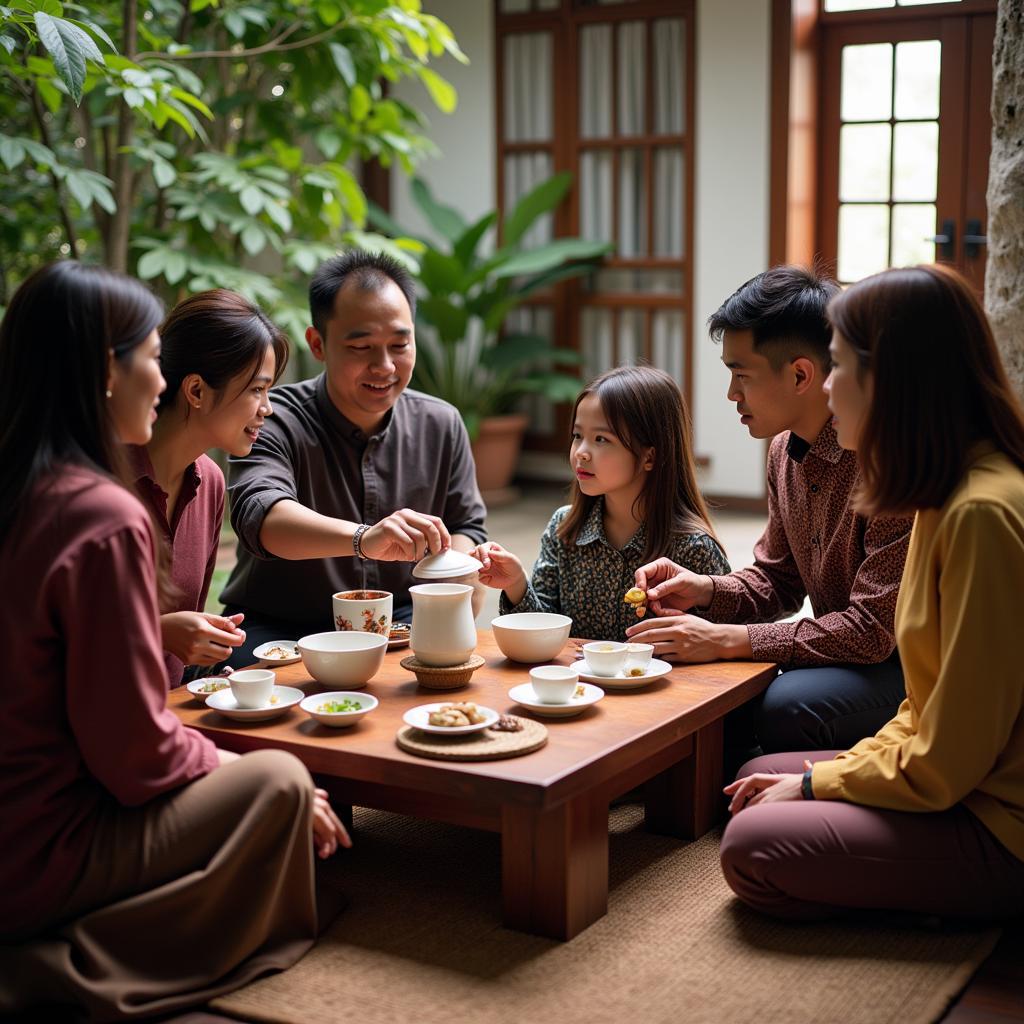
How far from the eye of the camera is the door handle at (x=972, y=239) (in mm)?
5699

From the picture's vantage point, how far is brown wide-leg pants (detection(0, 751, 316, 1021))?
5.76ft

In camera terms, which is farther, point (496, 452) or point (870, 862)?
point (496, 452)

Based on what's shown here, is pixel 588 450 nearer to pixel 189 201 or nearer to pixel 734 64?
pixel 189 201

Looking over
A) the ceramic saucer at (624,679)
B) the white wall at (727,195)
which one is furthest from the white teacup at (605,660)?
the white wall at (727,195)

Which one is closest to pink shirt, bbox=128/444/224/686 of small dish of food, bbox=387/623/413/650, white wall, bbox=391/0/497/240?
small dish of food, bbox=387/623/413/650

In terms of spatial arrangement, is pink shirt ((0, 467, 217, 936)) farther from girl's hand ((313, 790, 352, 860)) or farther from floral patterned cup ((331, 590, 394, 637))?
floral patterned cup ((331, 590, 394, 637))

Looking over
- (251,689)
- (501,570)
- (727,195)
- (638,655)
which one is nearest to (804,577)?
(638,655)

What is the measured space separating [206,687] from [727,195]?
4621 mm

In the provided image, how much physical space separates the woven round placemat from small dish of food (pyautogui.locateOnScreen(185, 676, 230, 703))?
41 centimetres

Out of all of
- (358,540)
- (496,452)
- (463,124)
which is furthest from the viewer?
(463,124)

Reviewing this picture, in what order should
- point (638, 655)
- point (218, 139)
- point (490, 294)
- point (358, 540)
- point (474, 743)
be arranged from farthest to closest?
point (490, 294), point (218, 139), point (358, 540), point (638, 655), point (474, 743)

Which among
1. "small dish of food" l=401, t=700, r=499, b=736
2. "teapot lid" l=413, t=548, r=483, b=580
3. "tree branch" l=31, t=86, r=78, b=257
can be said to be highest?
"tree branch" l=31, t=86, r=78, b=257

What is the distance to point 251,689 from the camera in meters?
2.14

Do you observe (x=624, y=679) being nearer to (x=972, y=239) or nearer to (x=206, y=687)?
(x=206, y=687)
